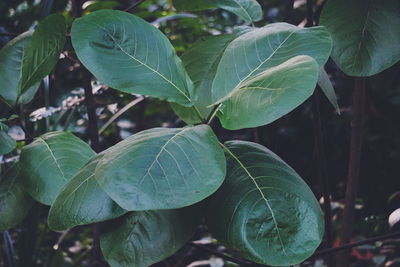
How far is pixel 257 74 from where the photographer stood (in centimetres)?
63

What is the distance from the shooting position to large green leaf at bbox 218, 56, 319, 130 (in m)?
0.51

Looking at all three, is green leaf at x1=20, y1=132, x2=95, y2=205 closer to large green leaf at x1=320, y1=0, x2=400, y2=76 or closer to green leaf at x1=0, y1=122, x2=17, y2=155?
green leaf at x1=0, y1=122, x2=17, y2=155

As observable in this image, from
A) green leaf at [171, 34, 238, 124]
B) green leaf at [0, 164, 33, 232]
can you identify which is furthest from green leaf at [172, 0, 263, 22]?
green leaf at [0, 164, 33, 232]

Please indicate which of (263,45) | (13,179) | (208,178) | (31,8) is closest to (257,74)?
(263,45)

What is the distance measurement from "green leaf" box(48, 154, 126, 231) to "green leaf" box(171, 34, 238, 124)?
0.18 m

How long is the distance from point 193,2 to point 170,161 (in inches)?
19.0

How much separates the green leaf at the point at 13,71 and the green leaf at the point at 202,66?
26 cm

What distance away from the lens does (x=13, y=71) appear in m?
0.88

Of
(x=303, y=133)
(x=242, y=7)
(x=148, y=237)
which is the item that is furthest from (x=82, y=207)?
(x=303, y=133)

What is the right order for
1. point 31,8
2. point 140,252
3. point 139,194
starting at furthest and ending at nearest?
point 31,8 < point 140,252 < point 139,194

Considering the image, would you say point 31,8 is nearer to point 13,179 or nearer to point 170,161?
point 13,179

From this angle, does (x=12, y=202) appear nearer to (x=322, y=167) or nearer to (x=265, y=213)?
(x=265, y=213)

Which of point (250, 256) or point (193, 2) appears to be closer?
point (250, 256)

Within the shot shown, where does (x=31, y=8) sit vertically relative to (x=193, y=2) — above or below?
below
